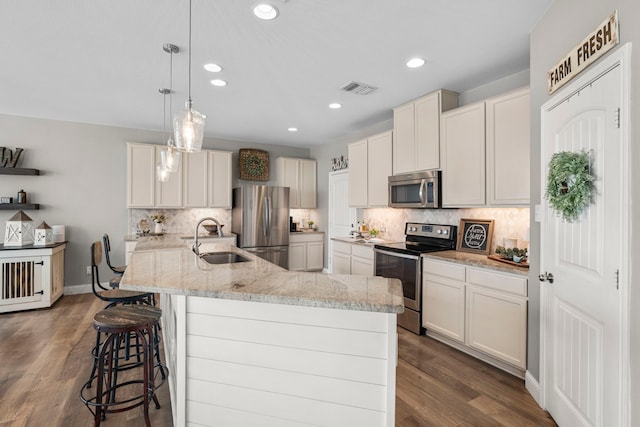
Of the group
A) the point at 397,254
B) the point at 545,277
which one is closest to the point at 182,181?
the point at 397,254

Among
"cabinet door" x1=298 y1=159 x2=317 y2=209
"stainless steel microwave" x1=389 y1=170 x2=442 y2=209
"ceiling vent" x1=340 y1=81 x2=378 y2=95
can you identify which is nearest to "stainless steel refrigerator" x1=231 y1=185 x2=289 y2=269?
"cabinet door" x1=298 y1=159 x2=317 y2=209

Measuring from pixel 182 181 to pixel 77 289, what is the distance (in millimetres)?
2289

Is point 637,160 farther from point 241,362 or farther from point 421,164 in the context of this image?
point 421,164

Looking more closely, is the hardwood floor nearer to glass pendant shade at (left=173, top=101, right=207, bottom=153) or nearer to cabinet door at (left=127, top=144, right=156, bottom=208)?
glass pendant shade at (left=173, top=101, right=207, bottom=153)

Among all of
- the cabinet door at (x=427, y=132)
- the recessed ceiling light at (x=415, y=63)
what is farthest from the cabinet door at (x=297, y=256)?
the recessed ceiling light at (x=415, y=63)

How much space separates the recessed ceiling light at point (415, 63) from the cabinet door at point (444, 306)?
80.1 inches

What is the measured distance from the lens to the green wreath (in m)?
1.65

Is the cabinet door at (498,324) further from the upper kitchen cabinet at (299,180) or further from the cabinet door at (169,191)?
the cabinet door at (169,191)

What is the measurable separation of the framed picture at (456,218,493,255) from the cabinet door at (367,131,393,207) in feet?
3.48

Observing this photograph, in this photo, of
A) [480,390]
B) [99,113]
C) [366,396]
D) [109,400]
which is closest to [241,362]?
[366,396]

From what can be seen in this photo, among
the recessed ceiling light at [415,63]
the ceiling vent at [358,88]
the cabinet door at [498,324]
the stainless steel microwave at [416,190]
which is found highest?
the ceiling vent at [358,88]

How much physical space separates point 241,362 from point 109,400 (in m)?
1.32

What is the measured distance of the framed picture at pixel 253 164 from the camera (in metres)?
6.11

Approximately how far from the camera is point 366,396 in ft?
4.48
